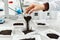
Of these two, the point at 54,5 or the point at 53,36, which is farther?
the point at 54,5

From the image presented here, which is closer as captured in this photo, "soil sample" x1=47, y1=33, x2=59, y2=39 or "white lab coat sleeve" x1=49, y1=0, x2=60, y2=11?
"soil sample" x1=47, y1=33, x2=59, y2=39

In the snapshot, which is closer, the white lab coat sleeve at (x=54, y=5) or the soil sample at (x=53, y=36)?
the soil sample at (x=53, y=36)

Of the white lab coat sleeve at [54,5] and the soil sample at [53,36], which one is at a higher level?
the white lab coat sleeve at [54,5]

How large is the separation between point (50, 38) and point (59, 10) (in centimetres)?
68

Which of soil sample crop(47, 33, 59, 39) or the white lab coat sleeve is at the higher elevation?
the white lab coat sleeve

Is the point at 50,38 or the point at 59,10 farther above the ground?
the point at 59,10

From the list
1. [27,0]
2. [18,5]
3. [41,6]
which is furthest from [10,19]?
[41,6]

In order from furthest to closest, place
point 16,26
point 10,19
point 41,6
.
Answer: point 10,19 < point 41,6 < point 16,26

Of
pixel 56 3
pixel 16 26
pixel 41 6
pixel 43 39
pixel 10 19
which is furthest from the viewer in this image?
pixel 10 19

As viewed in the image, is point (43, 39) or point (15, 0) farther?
point (15, 0)

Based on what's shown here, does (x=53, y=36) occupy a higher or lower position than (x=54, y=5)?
lower

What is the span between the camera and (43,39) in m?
1.03

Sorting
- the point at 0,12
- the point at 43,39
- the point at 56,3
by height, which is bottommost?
the point at 43,39

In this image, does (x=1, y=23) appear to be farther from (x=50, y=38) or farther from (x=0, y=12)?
(x=50, y=38)
